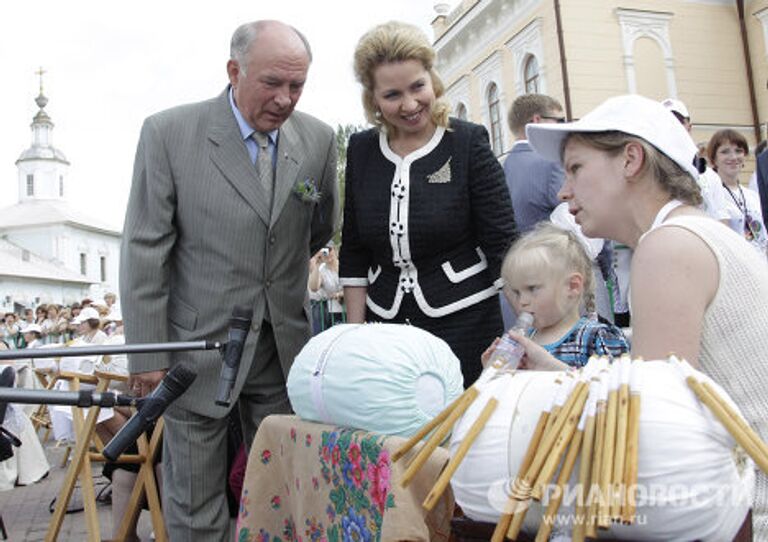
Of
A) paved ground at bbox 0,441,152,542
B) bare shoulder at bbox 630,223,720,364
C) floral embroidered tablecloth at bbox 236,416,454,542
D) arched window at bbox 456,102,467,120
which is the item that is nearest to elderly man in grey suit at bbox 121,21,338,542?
floral embroidered tablecloth at bbox 236,416,454,542

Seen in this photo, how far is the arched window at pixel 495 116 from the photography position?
2125cm

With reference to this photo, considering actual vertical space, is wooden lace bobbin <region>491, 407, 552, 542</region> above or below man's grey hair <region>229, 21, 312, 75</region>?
below

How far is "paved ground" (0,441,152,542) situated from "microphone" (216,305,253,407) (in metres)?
3.49

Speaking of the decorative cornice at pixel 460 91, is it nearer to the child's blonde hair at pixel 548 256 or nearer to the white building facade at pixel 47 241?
the child's blonde hair at pixel 548 256

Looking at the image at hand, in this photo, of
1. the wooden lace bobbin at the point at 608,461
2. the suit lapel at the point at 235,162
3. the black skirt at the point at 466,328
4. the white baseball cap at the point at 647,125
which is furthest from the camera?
the suit lapel at the point at 235,162

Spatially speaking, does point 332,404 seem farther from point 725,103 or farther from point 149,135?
point 725,103

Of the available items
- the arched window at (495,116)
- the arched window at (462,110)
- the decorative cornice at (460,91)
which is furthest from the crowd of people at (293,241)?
the arched window at (462,110)

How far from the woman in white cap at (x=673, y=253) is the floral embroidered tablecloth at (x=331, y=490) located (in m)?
0.51

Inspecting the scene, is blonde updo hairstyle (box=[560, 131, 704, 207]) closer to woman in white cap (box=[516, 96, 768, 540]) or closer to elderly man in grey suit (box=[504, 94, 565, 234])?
woman in white cap (box=[516, 96, 768, 540])

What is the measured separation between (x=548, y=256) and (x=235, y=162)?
119 cm

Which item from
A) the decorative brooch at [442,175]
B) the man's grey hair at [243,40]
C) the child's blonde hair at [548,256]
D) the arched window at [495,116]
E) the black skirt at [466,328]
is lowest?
the black skirt at [466,328]

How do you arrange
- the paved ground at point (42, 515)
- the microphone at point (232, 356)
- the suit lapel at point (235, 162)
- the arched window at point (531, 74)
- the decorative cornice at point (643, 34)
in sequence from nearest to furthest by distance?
the microphone at point (232, 356)
the suit lapel at point (235, 162)
the paved ground at point (42, 515)
the decorative cornice at point (643, 34)
the arched window at point (531, 74)

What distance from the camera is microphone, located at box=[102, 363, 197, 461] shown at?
1448mm

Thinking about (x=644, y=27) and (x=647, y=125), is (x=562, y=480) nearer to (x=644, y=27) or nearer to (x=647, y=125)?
(x=647, y=125)
